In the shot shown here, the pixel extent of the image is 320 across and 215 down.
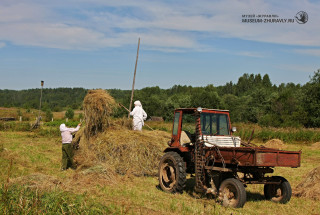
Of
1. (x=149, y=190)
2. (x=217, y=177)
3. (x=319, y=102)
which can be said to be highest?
(x=319, y=102)

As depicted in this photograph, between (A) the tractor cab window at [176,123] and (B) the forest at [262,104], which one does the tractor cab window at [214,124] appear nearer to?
(A) the tractor cab window at [176,123]

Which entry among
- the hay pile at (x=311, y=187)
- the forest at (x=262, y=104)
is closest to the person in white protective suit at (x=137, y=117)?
the hay pile at (x=311, y=187)

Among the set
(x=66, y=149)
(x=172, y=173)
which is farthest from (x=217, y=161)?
(x=66, y=149)

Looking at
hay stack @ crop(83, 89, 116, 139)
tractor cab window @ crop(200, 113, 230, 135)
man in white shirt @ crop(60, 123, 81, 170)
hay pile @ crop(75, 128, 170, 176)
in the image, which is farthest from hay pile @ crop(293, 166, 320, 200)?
man in white shirt @ crop(60, 123, 81, 170)

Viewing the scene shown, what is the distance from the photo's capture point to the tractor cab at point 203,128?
332 inches

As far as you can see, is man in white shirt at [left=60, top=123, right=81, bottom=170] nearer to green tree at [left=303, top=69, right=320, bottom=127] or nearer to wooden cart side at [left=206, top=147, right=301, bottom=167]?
wooden cart side at [left=206, top=147, right=301, bottom=167]

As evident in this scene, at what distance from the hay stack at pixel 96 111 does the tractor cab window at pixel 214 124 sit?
438cm

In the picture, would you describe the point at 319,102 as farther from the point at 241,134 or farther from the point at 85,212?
the point at 85,212

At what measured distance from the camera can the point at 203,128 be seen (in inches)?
339

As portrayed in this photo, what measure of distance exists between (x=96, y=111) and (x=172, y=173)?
4.25 metres

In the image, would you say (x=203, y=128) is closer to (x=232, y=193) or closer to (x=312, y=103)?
(x=232, y=193)

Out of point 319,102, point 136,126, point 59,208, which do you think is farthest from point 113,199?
point 319,102

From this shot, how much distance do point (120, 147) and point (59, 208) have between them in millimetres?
5160

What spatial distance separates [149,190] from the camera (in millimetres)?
8805
